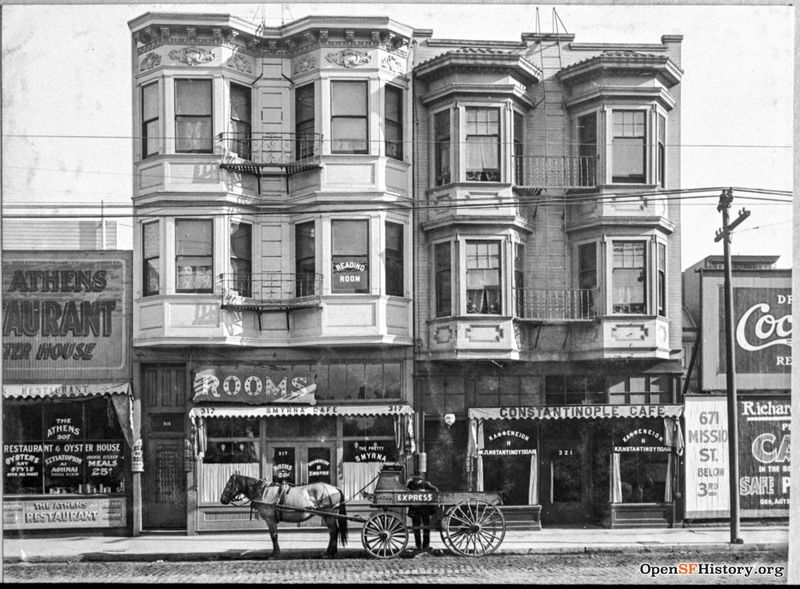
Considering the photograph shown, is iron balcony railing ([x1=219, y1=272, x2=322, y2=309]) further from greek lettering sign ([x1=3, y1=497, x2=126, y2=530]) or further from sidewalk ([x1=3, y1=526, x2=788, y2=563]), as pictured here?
greek lettering sign ([x1=3, y1=497, x2=126, y2=530])

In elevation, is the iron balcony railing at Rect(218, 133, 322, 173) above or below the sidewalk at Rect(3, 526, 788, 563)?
above

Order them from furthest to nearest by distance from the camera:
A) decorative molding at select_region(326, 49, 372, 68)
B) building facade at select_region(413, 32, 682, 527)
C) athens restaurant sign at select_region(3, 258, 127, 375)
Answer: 1. building facade at select_region(413, 32, 682, 527)
2. decorative molding at select_region(326, 49, 372, 68)
3. athens restaurant sign at select_region(3, 258, 127, 375)

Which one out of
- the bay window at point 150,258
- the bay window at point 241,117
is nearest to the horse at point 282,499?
the bay window at point 150,258

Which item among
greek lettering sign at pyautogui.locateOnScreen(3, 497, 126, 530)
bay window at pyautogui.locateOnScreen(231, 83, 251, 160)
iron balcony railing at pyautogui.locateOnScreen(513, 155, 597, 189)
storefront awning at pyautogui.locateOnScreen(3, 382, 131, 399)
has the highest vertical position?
bay window at pyautogui.locateOnScreen(231, 83, 251, 160)

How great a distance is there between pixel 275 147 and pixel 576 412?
7341 millimetres

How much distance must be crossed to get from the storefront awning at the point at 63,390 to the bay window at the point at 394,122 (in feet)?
21.5

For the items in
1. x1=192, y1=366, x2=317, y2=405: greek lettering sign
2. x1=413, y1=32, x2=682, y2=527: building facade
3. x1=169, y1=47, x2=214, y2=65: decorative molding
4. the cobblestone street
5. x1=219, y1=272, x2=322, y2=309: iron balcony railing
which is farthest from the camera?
x1=192, y1=366, x2=317, y2=405: greek lettering sign

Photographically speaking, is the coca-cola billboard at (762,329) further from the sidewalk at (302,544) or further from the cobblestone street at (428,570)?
→ the cobblestone street at (428,570)

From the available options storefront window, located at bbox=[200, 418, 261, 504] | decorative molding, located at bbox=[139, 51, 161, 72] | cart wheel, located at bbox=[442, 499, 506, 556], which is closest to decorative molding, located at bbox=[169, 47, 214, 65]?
decorative molding, located at bbox=[139, 51, 161, 72]

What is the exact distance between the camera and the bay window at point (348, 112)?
18703 millimetres

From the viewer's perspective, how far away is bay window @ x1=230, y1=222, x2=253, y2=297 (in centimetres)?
1894

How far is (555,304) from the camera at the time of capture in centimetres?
1927

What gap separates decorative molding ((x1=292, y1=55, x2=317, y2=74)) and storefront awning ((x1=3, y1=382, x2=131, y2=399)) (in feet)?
21.6

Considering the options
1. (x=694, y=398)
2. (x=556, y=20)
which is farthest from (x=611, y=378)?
(x=556, y=20)
